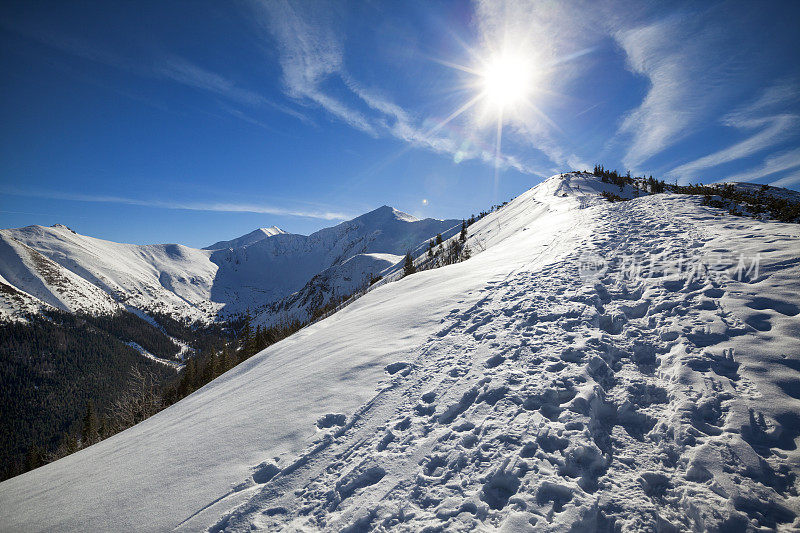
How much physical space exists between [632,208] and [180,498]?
1705cm

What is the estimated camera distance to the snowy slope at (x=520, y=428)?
113 inches

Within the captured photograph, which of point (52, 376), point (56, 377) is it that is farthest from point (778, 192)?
point (52, 376)

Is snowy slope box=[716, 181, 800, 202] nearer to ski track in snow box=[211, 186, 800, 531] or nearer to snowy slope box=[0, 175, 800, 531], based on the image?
snowy slope box=[0, 175, 800, 531]

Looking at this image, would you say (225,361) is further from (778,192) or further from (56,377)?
(56,377)

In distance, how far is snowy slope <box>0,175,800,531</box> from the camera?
2859 mm

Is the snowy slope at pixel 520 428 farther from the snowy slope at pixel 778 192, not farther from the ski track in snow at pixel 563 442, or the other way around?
the snowy slope at pixel 778 192

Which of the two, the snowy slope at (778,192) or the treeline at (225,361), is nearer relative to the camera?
the snowy slope at (778,192)

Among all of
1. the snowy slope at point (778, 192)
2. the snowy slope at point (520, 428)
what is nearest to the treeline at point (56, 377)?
the snowy slope at point (520, 428)

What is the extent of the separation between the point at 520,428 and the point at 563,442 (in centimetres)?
46

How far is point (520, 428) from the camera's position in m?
3.60

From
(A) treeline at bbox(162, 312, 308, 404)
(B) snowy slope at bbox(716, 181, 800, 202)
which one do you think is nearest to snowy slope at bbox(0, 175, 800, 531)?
(B) snowy slope at bbox(716, 181, 800, 202)

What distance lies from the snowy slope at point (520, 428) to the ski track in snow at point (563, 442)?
0.02 metres

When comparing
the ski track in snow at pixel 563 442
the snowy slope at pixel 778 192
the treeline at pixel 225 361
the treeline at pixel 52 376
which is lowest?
the treeline at pixel 52 376

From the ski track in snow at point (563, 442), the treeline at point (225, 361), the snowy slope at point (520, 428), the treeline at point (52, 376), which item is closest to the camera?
the ski track in snow at point (563, 442)
